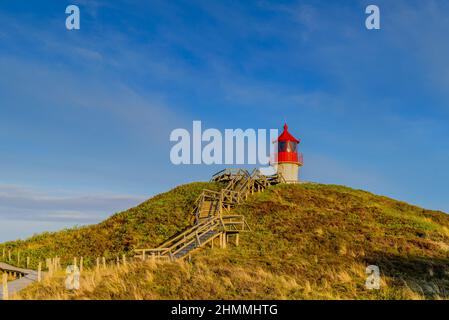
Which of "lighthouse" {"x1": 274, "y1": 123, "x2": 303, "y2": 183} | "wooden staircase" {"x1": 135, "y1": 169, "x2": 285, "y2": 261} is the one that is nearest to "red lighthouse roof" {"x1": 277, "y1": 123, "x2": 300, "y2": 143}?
"lighthouse" {"x1": 274, "y1": 123, "x2": 303, "y2": 183}

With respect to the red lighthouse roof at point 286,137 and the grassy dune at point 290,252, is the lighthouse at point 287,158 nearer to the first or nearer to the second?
the red lighthouse roof at point 286,137

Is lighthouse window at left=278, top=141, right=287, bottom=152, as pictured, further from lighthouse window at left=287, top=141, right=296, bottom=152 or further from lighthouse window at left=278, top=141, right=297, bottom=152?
lighthouse window at left=287, top=141, right=296, bottom=152

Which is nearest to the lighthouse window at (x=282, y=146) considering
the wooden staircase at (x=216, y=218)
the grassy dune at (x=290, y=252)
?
the wooden staircase at (x=216, y=218)

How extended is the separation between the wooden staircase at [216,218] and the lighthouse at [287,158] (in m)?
1.82

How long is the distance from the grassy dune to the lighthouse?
13.0 feet

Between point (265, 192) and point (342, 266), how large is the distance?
22.5 metres

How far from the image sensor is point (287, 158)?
51.7 meters

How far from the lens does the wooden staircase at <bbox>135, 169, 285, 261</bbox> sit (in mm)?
25812

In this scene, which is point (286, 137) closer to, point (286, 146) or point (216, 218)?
point (286, 146)

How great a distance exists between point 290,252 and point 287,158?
26.6m

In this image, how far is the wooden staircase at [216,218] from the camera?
25.8m

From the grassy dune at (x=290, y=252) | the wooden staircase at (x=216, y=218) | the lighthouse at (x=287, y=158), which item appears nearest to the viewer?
the grassy dune at (x=290, y=252)
